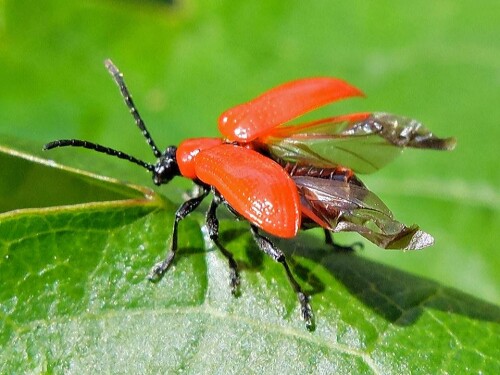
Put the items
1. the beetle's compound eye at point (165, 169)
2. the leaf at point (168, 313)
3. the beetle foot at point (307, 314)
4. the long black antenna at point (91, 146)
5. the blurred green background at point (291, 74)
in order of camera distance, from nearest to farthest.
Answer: the leaf at point (168, 313) → the beetle foot at point (307, 314) → the long black antenna at point (91, 146) → the beetle's compound eye at point (165, 169) → the blurred green background at point (291, 74)

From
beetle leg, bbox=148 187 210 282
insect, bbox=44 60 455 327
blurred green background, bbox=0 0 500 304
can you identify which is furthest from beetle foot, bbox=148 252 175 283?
blurred green background, bbox=0 0 500 304

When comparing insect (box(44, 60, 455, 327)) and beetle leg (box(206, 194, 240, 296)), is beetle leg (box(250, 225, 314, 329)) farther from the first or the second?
beetle leg (box(206, 194, 240, 296))

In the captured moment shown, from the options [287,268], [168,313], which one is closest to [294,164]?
[287,268]

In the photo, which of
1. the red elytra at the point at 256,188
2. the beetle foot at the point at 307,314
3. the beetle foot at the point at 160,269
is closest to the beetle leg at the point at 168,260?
the beetle foot at the point at 160,269

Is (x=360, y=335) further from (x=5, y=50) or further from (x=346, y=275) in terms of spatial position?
(x=5, y=50)

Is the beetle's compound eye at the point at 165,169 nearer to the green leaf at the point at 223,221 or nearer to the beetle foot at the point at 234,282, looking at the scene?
the green leaf at the point at 223,221

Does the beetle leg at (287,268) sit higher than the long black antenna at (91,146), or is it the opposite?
the long black antenna at (91,146)
